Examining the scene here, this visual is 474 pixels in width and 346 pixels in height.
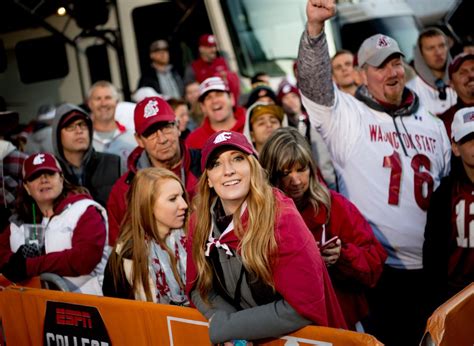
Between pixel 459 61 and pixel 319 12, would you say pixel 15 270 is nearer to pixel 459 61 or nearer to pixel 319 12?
pixel 319 12

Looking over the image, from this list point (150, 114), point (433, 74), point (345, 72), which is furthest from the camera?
point (345, 72)

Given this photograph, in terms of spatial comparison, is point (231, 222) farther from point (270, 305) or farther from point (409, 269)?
point (409, 269)

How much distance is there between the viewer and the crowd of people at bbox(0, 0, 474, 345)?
2.71 m

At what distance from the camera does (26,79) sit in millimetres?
9359

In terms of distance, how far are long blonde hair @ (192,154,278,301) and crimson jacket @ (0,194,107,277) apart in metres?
1.40

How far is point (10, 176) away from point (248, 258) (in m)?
3.15

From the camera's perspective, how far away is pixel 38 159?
14.4 ft

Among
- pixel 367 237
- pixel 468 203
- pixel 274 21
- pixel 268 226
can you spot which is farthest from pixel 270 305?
pixel 274 21

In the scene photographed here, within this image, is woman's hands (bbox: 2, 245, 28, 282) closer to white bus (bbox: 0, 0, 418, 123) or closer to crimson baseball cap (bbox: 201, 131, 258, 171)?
crimson baseball cap (bbox: 201, 131, 258, 171)

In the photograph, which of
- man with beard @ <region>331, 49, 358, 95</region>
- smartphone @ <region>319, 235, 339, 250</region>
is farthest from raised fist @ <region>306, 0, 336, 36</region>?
man with beard @ <region>331, 49, 358, 95</region>

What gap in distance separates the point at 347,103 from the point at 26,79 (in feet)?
22.2

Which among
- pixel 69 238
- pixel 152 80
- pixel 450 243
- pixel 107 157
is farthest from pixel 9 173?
pixel 152 80

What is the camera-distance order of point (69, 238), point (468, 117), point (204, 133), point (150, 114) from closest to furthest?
point (468, 117) → point (69, 238) → point (150, 114) → point (204, 133)

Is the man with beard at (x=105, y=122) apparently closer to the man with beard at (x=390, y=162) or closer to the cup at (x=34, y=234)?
the cup at (x=34, y=234)
